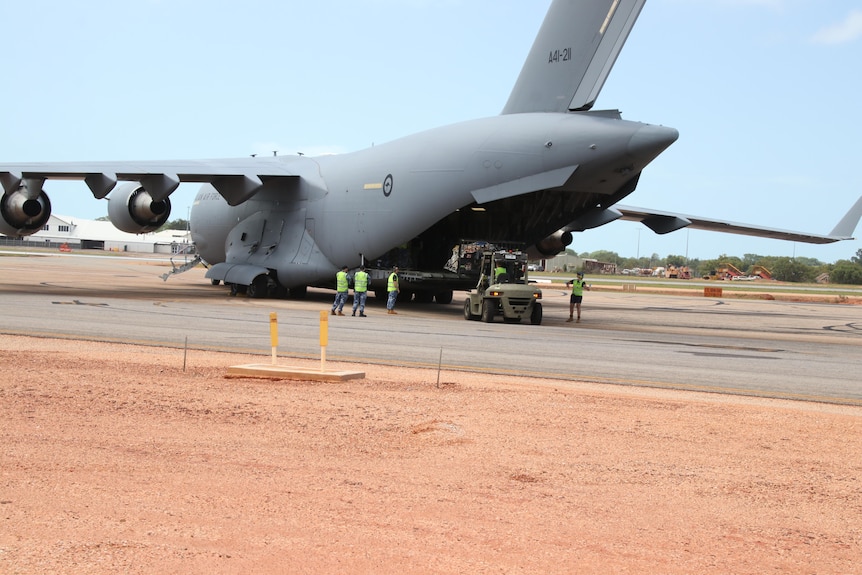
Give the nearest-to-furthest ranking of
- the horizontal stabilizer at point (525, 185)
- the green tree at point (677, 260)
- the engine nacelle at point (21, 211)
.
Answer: the horizontal stabilizer at point (525, 185)
the engine nacelle at point (21, 211)
the green tree at point (677, 260)

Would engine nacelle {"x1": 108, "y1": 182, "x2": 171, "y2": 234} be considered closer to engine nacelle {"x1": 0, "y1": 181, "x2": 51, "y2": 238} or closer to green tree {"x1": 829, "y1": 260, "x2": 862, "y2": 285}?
engine nacelle {"x1": 0, "y1": 181, "x2": 51, "y2": 238}

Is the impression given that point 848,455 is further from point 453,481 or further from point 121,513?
point 121,513

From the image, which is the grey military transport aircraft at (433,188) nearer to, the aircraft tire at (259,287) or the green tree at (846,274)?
the aircraft tire at (259,287)

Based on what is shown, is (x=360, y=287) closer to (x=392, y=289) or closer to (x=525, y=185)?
(x=392, y=289)

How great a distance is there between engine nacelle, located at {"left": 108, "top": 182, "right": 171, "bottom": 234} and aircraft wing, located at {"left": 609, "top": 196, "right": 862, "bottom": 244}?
49.6 ft

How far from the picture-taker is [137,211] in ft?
102

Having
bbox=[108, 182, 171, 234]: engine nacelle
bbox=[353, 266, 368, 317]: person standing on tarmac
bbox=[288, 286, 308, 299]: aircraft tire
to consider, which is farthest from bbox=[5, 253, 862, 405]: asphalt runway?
bbox=[108, 182, 171, 234]: engine nacelle

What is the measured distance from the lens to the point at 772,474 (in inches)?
319

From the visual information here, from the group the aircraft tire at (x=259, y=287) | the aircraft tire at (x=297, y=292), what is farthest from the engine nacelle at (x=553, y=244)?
the aircraft tire at (x=259, y=287)

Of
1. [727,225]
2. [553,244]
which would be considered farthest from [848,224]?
[553,244]

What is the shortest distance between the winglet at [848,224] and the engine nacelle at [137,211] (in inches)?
951

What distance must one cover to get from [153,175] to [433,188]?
8461mm

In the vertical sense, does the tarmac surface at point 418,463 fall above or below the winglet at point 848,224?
below

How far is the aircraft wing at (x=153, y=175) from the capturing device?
27.1 metres
